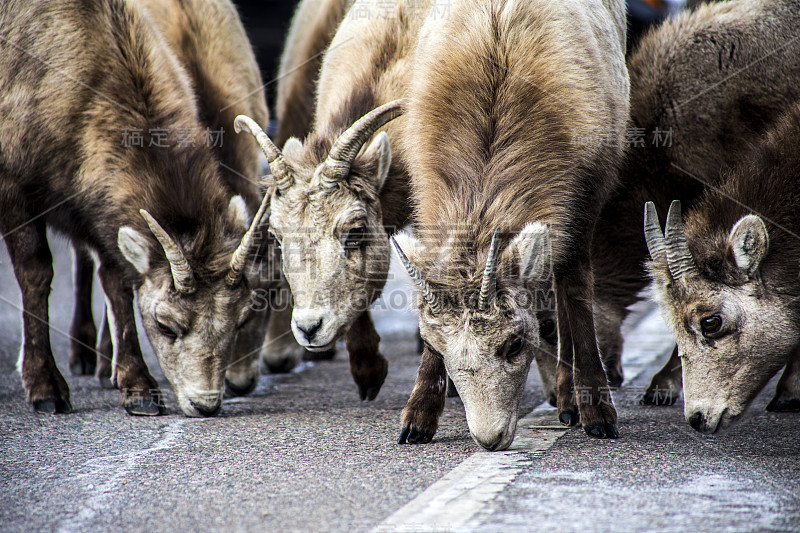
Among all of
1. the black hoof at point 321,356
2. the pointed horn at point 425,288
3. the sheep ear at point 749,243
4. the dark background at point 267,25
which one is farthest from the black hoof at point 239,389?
the dark background at point 267,25

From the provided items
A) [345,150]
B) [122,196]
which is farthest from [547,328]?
[122,196]

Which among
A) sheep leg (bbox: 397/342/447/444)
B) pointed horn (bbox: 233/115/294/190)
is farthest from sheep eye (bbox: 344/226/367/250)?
sheep leg (bbox: 397/342/447/444)

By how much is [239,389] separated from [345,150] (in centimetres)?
201

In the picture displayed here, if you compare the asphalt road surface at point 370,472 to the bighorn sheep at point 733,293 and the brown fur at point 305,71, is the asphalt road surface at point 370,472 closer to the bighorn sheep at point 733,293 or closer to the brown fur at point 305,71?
the bighorn sheep at point 733,293

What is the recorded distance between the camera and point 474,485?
151 inches

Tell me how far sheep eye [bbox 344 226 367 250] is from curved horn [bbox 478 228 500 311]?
125cm

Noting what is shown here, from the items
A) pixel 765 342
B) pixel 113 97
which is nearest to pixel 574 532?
pixel 765 342

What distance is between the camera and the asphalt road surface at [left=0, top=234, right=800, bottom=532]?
3.44m

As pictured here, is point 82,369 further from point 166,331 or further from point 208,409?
point 208,409

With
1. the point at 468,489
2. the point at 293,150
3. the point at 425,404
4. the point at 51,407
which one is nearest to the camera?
the point at 468,489

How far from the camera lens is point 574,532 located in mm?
3230

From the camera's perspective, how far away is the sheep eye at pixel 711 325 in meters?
4.68

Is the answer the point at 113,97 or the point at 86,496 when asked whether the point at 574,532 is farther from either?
the point at 113,97

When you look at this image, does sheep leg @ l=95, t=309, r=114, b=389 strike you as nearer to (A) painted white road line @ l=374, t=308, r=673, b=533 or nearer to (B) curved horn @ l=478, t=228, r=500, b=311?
(A) painted white road line @ l=374, t=308, r=673, b=533
